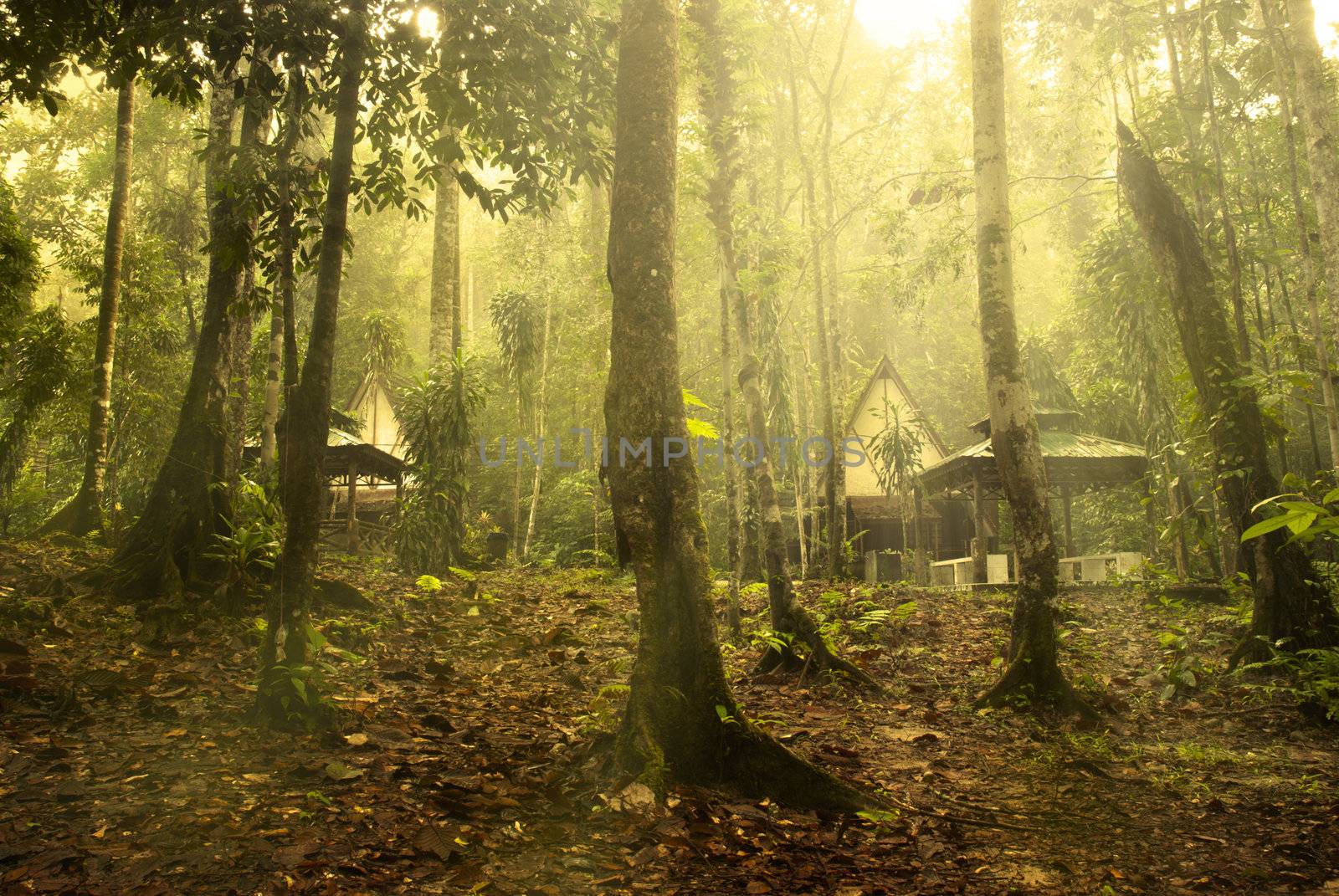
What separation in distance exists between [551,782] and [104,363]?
1032cm

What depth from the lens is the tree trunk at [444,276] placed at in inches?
659

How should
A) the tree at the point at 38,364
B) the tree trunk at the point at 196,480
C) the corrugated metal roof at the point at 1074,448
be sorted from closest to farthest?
the tree trunk at the point at 196,480
the tree at the point at 38,364
the corrugated metal roof at the point at 1074,448

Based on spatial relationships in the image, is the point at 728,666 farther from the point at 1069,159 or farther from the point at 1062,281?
the point at 1062,281

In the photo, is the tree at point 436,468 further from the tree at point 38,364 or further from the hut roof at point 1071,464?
the hut roof at point 1071,464

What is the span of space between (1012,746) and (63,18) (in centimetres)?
912

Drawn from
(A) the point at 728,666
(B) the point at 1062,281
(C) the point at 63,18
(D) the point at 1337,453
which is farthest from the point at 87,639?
(B) the point at 1062,281

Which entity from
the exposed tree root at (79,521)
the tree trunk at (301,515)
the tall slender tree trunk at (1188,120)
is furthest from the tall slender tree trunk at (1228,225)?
the exposed tree root at (79,521)

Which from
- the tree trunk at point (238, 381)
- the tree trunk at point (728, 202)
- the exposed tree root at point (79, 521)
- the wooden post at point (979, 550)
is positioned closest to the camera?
the tree trunk at point (238, 381)

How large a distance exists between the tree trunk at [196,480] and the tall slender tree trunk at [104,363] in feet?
10.9

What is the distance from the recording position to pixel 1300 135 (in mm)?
13680

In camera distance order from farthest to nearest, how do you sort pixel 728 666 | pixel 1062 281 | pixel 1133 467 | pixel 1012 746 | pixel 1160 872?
pixel 1062 281
pixel 1133 467
pixel 728 666
pixel 1012 746
pixel 1160 872

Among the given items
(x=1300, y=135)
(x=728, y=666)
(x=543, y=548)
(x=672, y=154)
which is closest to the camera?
(x=672, y=154)

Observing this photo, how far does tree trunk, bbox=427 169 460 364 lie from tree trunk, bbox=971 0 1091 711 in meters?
11.5

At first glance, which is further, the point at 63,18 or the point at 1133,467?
the point at 1133,467
